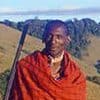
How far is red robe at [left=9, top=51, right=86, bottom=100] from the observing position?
281 inches

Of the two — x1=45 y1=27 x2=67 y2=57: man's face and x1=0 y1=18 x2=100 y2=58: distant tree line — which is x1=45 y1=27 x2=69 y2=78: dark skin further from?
x1=0 y1=18 x2=100 y2=58: distant tree line

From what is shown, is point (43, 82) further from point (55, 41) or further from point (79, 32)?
point (79, 32)

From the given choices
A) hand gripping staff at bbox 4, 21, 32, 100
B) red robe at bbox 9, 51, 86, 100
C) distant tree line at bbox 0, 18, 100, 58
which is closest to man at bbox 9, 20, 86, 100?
red robe at bbox 9, 51, 86, 100

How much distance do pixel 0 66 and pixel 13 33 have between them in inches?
1670

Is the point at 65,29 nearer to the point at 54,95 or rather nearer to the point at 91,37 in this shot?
the point at 54,95

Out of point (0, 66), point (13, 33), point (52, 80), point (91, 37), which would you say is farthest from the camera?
point (91, 37)

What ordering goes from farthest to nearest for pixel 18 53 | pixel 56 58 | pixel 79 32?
pixel 79 32 → pixel 56 58 → pixel 18 53

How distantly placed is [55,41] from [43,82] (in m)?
0.49

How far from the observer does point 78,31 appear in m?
85.2

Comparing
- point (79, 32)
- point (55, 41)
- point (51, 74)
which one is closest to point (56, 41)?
point (55, 41)

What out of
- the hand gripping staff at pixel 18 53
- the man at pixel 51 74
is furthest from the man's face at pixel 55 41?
the hand gripping staff at pixel 18 53

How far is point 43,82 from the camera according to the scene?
23.5ft

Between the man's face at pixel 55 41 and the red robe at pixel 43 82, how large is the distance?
0.11m

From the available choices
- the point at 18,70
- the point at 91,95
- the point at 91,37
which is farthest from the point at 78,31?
the point at 18,70
